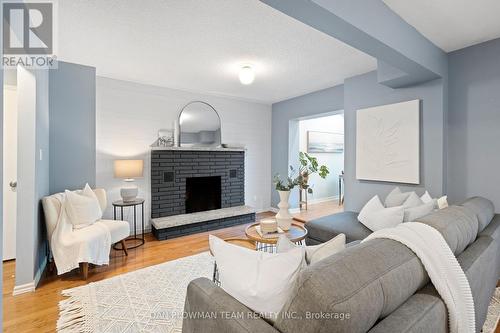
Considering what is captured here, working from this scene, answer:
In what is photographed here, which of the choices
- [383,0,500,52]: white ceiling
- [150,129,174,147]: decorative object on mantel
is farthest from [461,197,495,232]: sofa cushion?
[150,129,174,147]: decorative object on mantel

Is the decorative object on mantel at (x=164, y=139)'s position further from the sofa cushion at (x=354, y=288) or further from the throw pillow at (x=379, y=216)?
the sofa cushion at (x=354, y=288)

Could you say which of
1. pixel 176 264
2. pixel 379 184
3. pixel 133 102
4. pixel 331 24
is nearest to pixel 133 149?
pixel 133 102

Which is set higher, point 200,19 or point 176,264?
point 200,19

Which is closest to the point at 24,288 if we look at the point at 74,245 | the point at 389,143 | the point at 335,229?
the point at 74,245

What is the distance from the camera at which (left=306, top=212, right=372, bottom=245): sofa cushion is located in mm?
2500

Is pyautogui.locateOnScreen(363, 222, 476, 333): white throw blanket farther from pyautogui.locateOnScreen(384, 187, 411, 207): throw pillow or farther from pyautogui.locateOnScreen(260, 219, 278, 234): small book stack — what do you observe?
pyautogui.locateOnScreen(384, 187, 411, 207): throw pillow

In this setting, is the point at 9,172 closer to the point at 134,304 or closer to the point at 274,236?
the point at 134,304

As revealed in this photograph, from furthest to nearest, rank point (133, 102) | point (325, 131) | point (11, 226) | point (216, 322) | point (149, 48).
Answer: point (325, 131) → point (133, 102) → point (11, 226) → point (149, 48) → point (216, 322)

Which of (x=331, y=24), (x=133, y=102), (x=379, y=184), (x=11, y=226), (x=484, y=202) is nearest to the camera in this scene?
(x=331, y=24)

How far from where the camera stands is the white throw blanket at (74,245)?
2383mm

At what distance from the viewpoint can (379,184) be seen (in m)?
3.37

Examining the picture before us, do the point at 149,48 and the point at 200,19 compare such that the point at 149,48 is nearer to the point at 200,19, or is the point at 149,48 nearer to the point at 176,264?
the point at 200,19

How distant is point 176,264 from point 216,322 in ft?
6.67

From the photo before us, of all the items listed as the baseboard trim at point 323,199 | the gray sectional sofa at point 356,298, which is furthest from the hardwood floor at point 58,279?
the baseboard trim at point 323,199
